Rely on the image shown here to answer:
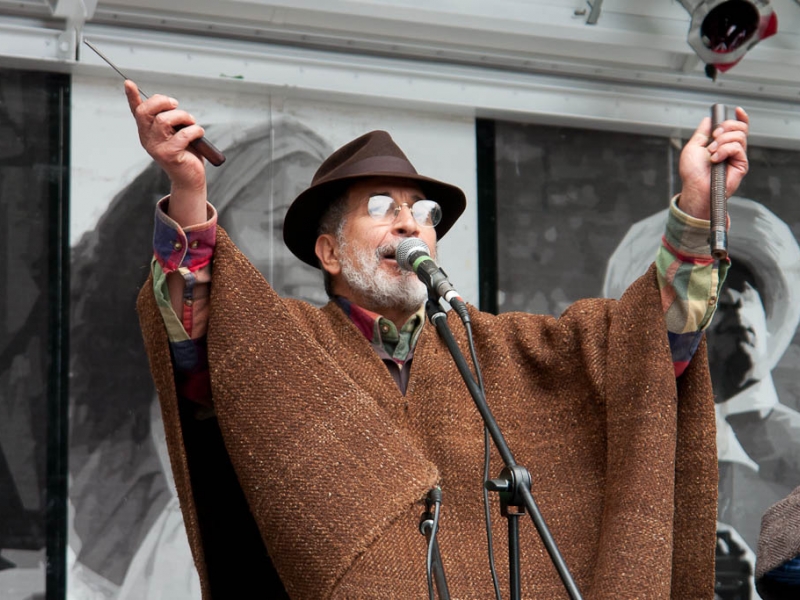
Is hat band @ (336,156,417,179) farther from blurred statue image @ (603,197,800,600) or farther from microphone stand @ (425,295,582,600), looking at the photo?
blurred statue image @ (603,197,800,600)

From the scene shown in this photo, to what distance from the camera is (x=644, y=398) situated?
251 centimetres

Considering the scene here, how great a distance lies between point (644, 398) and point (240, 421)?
0.83 m

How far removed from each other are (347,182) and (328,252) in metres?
0.18

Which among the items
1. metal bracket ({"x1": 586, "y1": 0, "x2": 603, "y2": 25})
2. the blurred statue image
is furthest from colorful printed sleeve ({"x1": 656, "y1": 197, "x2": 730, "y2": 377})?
the blurred statue image

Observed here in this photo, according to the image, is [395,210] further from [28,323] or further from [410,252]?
[28,323]

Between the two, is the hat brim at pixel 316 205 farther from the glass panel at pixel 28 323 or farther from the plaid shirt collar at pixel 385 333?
the glass panel at pixel 28 323

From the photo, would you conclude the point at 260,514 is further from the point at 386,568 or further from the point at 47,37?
the point at 47,37

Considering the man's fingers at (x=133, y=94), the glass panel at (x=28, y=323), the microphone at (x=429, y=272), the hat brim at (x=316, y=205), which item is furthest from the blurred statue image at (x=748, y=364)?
the man's fingers at (x=133, y=94)

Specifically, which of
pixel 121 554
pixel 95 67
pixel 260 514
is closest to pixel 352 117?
pixel 95 67

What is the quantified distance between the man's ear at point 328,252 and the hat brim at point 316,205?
7 cm

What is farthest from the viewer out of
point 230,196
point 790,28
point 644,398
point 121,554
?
point 790,28

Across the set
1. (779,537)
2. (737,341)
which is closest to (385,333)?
(779,537)

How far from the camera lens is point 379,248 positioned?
2873 millimetres

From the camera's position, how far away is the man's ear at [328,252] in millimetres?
3008
